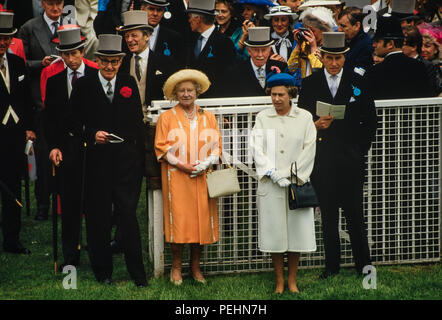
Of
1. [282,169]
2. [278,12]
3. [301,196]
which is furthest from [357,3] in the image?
[301,196]

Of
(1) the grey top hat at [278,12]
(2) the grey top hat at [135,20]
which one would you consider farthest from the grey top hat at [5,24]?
(1) the grey top hat at [278,12]

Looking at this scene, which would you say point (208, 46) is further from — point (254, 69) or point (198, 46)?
point (254, 69)

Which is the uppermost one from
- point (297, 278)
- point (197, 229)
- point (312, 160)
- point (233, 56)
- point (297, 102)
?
point (233, 56)

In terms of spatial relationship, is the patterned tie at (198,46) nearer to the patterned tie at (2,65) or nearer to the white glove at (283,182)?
the patterned tie at (2,65)

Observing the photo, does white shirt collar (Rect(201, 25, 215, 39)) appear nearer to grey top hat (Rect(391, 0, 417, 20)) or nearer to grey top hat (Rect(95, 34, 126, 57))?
grey top hat (Rect(95, 34, 126, 57))

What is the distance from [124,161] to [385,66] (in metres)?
3.02

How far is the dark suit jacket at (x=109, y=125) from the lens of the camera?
26.1 feet

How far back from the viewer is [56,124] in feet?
27.8

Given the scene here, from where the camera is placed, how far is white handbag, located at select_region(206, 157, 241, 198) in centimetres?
790

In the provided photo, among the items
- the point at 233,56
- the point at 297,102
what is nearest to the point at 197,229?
the point at 297,102

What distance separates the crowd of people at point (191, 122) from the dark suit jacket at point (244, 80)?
0.06 feet

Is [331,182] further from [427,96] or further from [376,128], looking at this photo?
[427,96]

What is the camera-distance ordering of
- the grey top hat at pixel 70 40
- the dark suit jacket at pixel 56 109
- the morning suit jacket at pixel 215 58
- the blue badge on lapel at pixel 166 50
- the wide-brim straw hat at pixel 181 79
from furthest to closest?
the blue badge on lapel at pixel 166 50 < the morning suit jacket at pixel 215 58 < the grey top hat at pixel 70 40 < the dark suit jacket at pixel 56 109 < the wide-brim straw hat at pixel 181 79

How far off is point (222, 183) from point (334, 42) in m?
1.77
